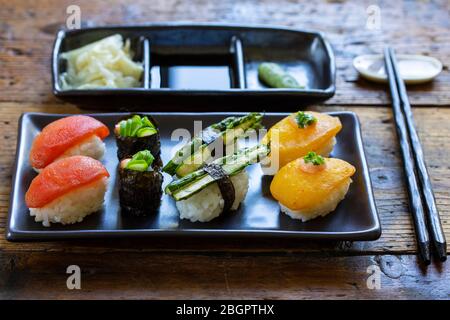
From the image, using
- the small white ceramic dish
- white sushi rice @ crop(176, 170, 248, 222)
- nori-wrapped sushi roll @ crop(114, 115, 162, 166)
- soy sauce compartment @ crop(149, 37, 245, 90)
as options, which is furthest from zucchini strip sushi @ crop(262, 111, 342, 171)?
the small white ceramic dish

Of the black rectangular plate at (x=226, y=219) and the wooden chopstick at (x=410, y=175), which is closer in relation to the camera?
the black rectangular plate at (x=226, y=219)

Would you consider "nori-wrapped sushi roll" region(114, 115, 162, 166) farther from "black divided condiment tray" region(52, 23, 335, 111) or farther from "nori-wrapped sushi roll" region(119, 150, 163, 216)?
"black divided condiment tray" region(52, 23, 335, 111)

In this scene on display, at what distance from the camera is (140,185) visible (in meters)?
1.89

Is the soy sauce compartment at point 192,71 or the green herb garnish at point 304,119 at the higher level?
the soy sauce compartment at point 192,71

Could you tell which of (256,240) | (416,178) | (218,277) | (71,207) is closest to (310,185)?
(256,240)

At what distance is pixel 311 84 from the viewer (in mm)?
2703

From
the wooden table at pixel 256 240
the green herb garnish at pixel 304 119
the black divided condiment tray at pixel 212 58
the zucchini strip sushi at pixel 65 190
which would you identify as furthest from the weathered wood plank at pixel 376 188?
the green herb garnish at pixel 304 119

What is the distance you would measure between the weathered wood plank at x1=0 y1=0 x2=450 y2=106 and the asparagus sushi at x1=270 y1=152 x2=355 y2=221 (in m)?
0.73

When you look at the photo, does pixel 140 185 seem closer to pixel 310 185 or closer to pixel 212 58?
pixel 310 185

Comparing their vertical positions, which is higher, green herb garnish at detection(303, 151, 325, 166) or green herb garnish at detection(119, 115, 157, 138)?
green herb garnish at detection(119, 115, 157, 138)

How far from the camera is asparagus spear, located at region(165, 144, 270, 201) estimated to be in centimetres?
189

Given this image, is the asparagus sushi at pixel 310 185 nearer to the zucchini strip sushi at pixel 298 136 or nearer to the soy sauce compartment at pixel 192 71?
the zucchini strip sushi at pixel 298 136

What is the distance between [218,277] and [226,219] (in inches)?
7.4

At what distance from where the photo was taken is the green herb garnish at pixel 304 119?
A: 2.10m
